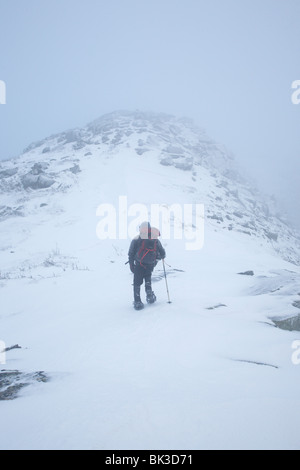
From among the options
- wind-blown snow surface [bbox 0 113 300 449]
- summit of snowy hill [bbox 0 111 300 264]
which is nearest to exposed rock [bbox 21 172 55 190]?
summit of snowy hill [bbox 0 111 300 264]

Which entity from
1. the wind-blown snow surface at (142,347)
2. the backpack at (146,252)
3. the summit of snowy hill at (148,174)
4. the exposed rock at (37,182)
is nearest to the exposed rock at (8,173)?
the summit of snowy hill at (148,174)

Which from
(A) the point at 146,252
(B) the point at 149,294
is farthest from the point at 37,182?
(B) the point at 149,294

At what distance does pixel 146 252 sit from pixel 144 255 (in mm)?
80

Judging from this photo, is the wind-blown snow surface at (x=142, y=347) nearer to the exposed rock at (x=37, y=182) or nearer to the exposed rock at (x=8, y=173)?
the exposed rock at (x=37, y=182)

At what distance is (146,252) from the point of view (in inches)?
236

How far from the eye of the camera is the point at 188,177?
1096 inches

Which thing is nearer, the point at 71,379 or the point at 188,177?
the point at 71,379

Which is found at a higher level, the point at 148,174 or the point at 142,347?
the point at 148,174

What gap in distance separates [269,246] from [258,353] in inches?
628

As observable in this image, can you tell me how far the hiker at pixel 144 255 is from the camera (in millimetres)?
5969

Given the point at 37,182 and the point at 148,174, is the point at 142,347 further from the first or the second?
the point at 148,174

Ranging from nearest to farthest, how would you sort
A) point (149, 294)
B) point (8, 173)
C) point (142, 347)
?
point (142, 347) → point (149, 294) → point (8, 173)

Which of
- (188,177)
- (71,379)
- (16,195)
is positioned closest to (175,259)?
(71,379)
